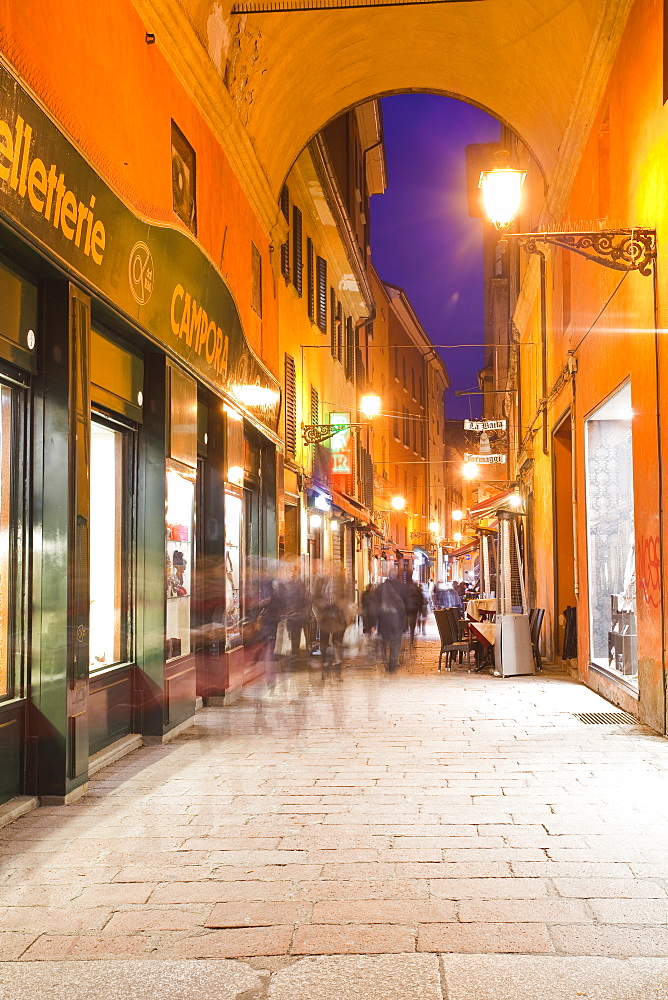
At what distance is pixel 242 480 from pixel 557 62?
6888 millimetres

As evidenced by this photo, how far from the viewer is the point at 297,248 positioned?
19.7 meters

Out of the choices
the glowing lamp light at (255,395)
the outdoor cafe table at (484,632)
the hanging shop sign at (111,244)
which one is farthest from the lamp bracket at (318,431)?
the hanging shop sign at (111,244)

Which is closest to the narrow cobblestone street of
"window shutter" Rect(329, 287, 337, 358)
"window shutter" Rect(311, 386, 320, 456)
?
"window shutter" Rect(311, 386, 320, 456)

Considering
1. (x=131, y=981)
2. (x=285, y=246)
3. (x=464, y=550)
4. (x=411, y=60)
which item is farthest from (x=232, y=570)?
(x=464, y=550)

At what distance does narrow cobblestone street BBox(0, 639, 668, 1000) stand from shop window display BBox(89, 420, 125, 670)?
106 cm

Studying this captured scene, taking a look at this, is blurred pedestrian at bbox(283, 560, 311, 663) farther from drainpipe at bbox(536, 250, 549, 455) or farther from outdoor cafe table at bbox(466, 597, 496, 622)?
outdoor cafe table at bbox(466, 597, 496, 622)

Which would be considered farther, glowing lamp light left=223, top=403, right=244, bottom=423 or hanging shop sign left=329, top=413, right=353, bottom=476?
hanging shop sign left=329, top=413, right=353, bottom=476

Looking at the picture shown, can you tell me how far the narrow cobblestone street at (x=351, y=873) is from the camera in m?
3.85

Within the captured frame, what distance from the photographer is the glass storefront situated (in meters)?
11.9

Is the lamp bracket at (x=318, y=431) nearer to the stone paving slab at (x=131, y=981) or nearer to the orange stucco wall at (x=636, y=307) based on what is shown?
the orange stucco wall at (x=636, y=307)

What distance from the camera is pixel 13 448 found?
673 cm

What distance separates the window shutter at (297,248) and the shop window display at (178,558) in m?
9.51

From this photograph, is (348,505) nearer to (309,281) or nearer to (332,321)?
(332,321)

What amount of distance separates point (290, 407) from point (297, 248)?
326 cm
